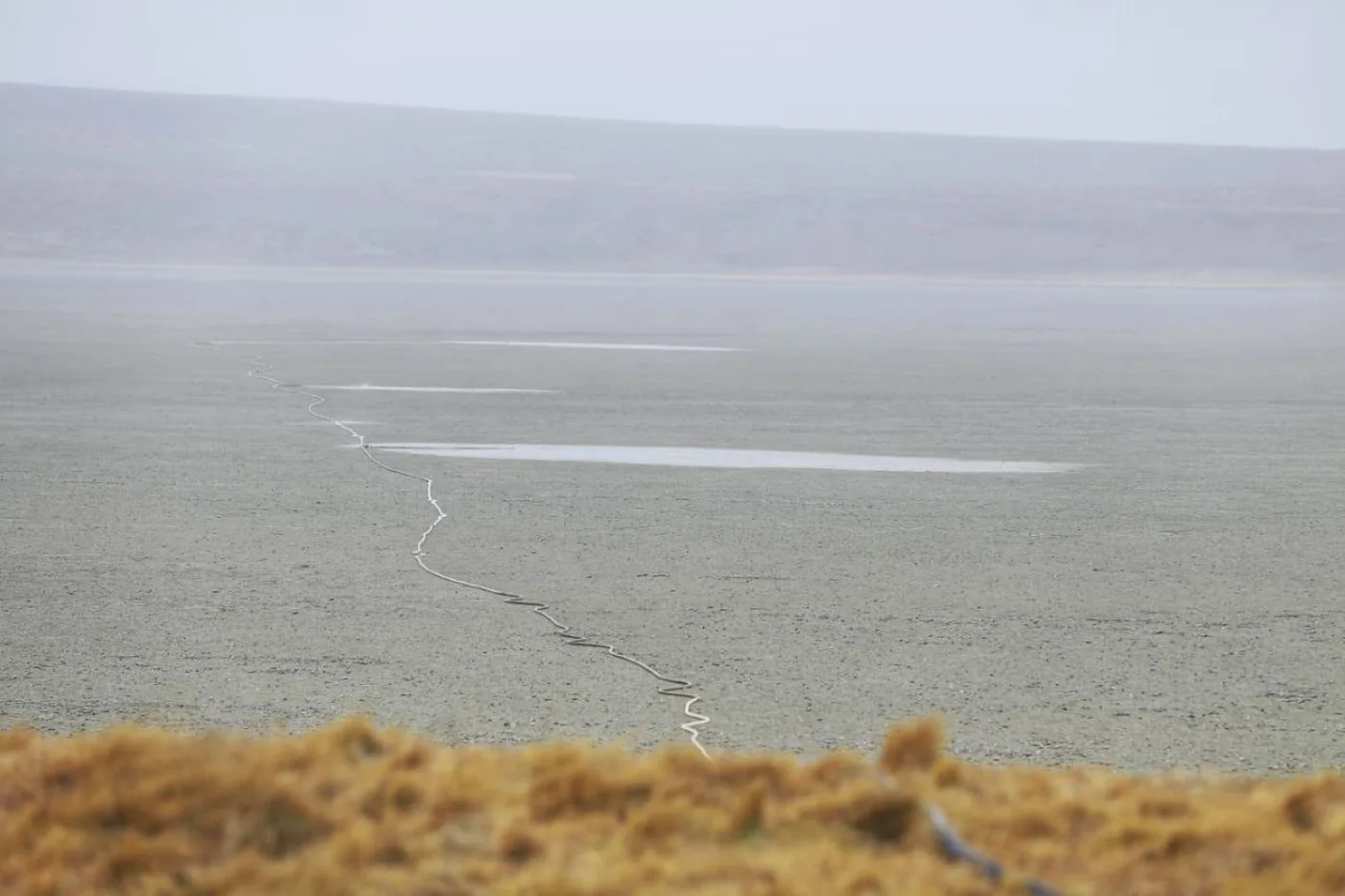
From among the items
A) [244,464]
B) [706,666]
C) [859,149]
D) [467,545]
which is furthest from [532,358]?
[859,149]

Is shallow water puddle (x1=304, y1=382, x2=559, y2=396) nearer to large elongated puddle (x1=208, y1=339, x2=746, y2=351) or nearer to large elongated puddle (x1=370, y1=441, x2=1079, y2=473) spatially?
large elongated puddle (x1=370, y1=441, x2=1079, y2=473)

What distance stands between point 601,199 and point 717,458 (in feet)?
320

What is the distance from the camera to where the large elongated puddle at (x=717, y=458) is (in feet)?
54.3

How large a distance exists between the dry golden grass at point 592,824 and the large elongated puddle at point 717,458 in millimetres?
11472

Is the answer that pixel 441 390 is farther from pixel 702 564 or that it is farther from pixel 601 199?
pixel 601 199

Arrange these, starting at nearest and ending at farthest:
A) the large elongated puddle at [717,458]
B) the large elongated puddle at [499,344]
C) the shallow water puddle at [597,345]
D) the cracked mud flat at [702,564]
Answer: the cracked mud flat at [702,564], the large elongated puddle at [717,458], the large elongated puddle at [499,344], the shallow water puddle at [597,345]

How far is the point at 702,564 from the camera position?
11.6 m

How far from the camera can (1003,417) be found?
21625mm

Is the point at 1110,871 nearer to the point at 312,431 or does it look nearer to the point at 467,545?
the point at 467,545

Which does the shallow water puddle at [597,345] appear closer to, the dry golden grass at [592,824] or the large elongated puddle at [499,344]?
the large elongated puddle at [499,344]

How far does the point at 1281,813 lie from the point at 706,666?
14.1ft

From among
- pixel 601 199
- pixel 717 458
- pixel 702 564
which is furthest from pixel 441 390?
pixel 601 199

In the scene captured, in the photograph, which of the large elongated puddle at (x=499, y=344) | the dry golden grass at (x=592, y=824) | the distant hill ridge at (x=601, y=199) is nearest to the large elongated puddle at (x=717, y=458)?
the dry golden grass at (x=592, y=824)

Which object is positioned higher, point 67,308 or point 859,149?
point 859,149
